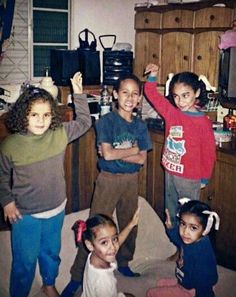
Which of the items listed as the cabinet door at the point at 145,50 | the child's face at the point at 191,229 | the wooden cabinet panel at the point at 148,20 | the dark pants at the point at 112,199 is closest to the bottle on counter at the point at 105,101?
the cabinet door at the point at 145,50

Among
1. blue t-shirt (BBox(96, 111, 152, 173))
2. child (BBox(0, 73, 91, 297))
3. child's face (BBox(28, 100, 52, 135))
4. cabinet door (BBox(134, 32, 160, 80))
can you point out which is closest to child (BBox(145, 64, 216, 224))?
blue t-shirt (BBox(96, 111, 152, 173))

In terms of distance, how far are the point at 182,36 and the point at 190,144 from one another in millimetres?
1349

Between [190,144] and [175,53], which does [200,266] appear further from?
[175,53]

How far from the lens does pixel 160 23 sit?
148 inches

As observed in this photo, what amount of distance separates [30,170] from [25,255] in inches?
17.4

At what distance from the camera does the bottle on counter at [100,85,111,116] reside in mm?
3500

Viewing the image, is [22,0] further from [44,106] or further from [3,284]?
[3,284]

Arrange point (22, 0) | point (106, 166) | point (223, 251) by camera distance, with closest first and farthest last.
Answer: point (106, 166)
point (223, 251)
point (22, 0)

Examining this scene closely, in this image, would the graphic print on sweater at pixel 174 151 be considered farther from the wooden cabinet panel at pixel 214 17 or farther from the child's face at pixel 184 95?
the wooden cabinet panel at pixel 214 17

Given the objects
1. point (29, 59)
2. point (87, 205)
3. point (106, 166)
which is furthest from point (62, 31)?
point (106, 166)

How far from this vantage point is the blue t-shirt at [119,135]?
8.29 ft

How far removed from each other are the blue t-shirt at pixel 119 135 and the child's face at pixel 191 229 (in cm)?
53

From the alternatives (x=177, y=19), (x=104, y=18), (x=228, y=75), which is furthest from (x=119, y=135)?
(x=104, y=18)

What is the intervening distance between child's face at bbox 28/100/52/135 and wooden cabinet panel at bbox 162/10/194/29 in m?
1.82
